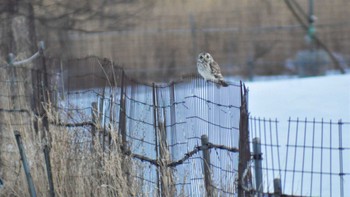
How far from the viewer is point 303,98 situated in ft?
50.0

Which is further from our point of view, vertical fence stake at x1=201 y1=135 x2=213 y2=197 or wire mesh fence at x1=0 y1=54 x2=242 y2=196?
wire mesh fence at x1=0 y1=54 x2=242 y2=196

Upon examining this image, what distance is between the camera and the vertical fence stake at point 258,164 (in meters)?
5.92

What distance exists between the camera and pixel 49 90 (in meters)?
9.22

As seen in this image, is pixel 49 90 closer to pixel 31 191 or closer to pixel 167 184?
pixel 31 191

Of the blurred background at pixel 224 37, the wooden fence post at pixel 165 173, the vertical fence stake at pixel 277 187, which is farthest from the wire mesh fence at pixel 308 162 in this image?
the blurred background at pixel 224 37

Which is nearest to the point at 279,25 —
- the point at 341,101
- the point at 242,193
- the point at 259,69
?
the point at 259,69

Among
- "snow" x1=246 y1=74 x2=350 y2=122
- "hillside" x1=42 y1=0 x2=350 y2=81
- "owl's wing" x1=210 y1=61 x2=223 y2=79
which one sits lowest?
"snow" x1=246 y1=74 x2=350 y2=122

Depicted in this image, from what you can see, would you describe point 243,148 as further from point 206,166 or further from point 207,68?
point 207,68

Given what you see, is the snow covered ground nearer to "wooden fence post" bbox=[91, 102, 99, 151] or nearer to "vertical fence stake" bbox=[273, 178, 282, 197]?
"wooden fence post" bbox=[91, 102, 99, 151]

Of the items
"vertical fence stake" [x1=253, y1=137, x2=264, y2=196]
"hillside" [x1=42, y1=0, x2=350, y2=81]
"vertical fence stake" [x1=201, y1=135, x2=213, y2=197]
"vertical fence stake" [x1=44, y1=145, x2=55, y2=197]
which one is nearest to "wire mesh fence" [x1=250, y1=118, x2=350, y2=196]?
"vertical fence stake" [x1=201, y1=135, x2=213, y2=197]

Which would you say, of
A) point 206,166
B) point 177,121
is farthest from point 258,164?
point 177,121

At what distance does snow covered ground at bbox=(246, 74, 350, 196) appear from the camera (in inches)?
418

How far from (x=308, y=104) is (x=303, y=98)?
0.83 metres

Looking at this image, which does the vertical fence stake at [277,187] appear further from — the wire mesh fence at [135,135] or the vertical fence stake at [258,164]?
the wire mesh fence at [135,135]
